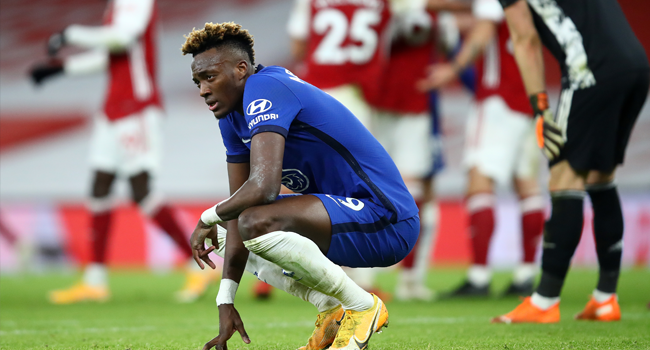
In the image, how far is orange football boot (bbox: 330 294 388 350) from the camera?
96.3 inches

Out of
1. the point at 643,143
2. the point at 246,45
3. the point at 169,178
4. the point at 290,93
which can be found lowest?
the point at 643,143

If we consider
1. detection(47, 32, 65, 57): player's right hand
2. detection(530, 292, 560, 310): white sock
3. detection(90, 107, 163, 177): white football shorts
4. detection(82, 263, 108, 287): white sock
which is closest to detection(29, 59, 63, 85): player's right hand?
detection(47, 32, 65, 57): player's right hand

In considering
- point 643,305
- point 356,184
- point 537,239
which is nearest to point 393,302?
point 537,239

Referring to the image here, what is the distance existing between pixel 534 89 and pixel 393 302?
2.01 metres

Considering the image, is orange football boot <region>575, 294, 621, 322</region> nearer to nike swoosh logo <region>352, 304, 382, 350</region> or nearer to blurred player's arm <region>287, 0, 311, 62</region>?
nike swoosh logo <region>352, 304, 382, 350</region>

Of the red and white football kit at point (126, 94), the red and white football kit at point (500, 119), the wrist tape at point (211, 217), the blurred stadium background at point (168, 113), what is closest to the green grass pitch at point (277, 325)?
the wrist tape at point (211, 217)

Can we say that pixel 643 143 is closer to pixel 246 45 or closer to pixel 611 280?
pixel 611 280

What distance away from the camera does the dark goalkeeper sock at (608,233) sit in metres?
3.47

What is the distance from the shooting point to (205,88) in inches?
99.8

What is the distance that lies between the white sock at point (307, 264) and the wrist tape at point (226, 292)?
21 centimetres

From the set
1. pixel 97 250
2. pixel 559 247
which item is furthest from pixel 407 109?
pixel 97 250

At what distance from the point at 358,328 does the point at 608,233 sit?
1.67m

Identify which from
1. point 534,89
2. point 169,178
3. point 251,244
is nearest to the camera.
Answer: point 251,244

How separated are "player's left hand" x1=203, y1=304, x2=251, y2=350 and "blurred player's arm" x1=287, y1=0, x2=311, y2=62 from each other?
3209 mm
